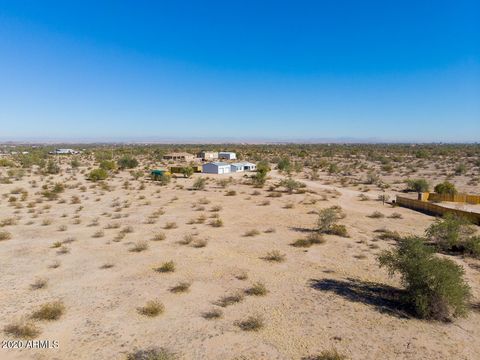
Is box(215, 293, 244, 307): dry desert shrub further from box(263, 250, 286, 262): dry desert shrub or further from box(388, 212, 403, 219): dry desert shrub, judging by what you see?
box(388, 212, 403, 219): dry desert shrub

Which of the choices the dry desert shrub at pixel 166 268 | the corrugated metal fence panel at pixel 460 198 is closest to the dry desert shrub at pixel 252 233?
the dry desert shrub at pixel 166 268

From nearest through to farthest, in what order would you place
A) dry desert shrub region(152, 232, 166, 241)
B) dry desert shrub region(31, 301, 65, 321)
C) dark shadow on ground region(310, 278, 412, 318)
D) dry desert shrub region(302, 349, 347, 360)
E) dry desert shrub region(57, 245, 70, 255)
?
dry desert shrub region(302, 349, 347, 360) → dry desert shrub region(31, 301, 65, 321) → dark shadow on ground region(310, 278, 412, 318) → dry desert shrub region(57, 245, 70, 255) → dry desert shrub region(152, 232, 166, 241)

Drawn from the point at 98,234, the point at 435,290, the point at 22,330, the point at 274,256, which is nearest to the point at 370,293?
the point at 435,290

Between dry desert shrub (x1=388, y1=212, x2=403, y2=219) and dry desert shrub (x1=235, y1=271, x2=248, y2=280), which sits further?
dry desert shrub (x1=388, y1=212, x2=403, y2=219)

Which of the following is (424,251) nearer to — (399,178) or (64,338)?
(64,338)

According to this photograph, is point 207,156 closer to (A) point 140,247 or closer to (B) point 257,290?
(A) point 140,247

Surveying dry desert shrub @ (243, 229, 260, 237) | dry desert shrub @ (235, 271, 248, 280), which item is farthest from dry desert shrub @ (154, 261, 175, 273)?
dry desert shrub @ (243, 229, 260, 237)
